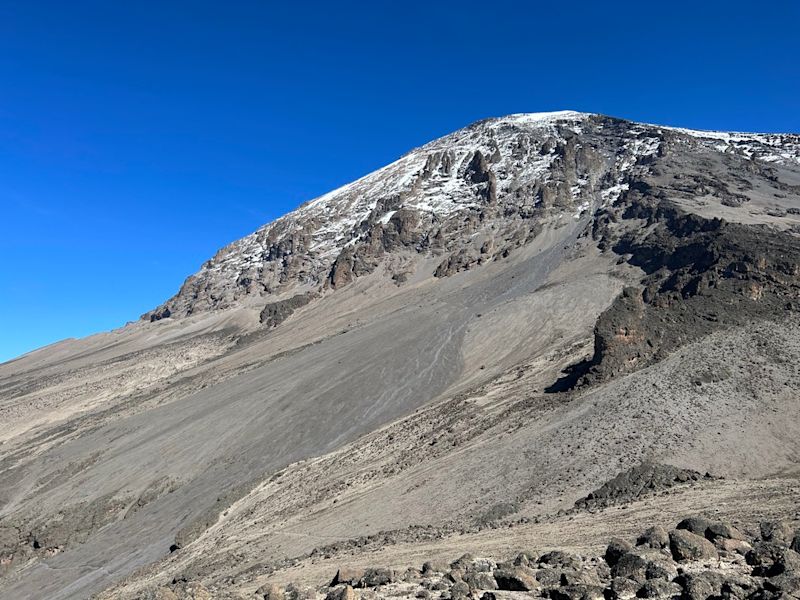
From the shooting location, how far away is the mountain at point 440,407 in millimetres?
20141

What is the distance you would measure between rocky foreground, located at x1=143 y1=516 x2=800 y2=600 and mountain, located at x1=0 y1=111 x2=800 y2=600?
238 centimetres

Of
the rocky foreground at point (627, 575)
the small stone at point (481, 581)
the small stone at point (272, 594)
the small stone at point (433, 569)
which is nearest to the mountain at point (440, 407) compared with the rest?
the small stone at point (272, 594)

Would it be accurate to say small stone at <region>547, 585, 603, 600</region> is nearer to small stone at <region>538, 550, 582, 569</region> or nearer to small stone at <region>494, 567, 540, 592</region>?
small stone at <region>494, 567, 540, 592</region>

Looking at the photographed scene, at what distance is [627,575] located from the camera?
9086 millimetres

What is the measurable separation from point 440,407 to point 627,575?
26.1m

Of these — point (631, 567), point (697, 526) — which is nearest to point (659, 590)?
point (631, 567)

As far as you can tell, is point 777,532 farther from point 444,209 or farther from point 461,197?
point 461,197

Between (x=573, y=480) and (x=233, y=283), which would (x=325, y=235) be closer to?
(x=233, y=283)

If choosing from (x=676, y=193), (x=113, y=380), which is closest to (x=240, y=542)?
(x=113, y=380)

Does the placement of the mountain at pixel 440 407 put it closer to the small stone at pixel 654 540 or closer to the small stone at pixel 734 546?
the small stone at pixel 654 540

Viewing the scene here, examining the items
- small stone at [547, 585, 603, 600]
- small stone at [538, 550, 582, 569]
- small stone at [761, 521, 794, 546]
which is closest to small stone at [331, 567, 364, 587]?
small stone at [538, 550, 582, 569]

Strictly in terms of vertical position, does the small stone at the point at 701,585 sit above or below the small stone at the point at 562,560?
above

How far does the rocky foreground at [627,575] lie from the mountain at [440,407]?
Answer: 2381 mm

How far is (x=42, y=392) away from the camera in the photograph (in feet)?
221
